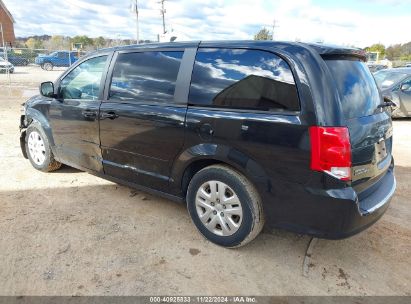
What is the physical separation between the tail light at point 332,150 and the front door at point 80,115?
2.45 meters

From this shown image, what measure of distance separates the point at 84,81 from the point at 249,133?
95.2 inches

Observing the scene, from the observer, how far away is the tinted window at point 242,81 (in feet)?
8.55

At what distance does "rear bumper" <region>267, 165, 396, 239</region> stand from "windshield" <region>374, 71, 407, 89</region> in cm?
855

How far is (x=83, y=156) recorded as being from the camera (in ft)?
13.8

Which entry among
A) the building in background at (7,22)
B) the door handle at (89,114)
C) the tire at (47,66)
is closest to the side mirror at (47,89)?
the door handle at (89,114)

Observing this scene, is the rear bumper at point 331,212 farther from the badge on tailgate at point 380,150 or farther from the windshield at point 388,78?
the windshield at point 388,78

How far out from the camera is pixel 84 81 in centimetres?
416

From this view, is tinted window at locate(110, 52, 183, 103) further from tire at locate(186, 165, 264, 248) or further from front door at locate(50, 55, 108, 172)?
tire at locate(186, 165, 264, 248)

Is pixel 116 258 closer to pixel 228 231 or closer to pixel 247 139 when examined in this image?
pixel 228 231

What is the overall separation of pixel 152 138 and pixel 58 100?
177cm

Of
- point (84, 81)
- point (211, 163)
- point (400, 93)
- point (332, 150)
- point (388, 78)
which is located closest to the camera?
point (332, 150)

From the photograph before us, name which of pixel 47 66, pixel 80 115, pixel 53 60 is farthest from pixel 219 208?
pixel 53 60

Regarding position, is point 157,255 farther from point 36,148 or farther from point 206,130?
point 36,148

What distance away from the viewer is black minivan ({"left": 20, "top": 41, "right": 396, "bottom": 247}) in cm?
249
